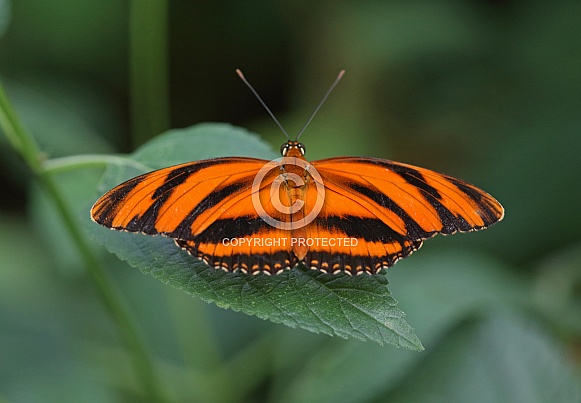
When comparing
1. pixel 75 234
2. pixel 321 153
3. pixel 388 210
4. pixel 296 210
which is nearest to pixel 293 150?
pixel 296 210

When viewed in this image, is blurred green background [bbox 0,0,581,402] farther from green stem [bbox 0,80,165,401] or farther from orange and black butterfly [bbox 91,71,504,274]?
orange and black butterfly [bbox 91,71,504,274]

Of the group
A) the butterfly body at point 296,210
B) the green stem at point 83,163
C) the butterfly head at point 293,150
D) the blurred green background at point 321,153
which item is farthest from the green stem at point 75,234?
the butterfly head at point 293,150

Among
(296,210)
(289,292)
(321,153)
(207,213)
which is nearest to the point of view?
(289,292)

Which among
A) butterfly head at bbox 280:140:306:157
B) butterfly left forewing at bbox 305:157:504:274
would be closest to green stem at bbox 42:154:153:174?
butterfly head at bbox 280:140:306:157

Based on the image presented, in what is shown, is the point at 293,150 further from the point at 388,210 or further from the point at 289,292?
the point at 289,292

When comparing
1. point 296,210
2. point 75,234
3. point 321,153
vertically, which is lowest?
point 321,153

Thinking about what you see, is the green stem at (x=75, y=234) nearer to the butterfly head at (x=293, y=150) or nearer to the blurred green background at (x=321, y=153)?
the blurred green background at (x=321, y=153)

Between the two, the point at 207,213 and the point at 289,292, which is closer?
the point at 289,292
